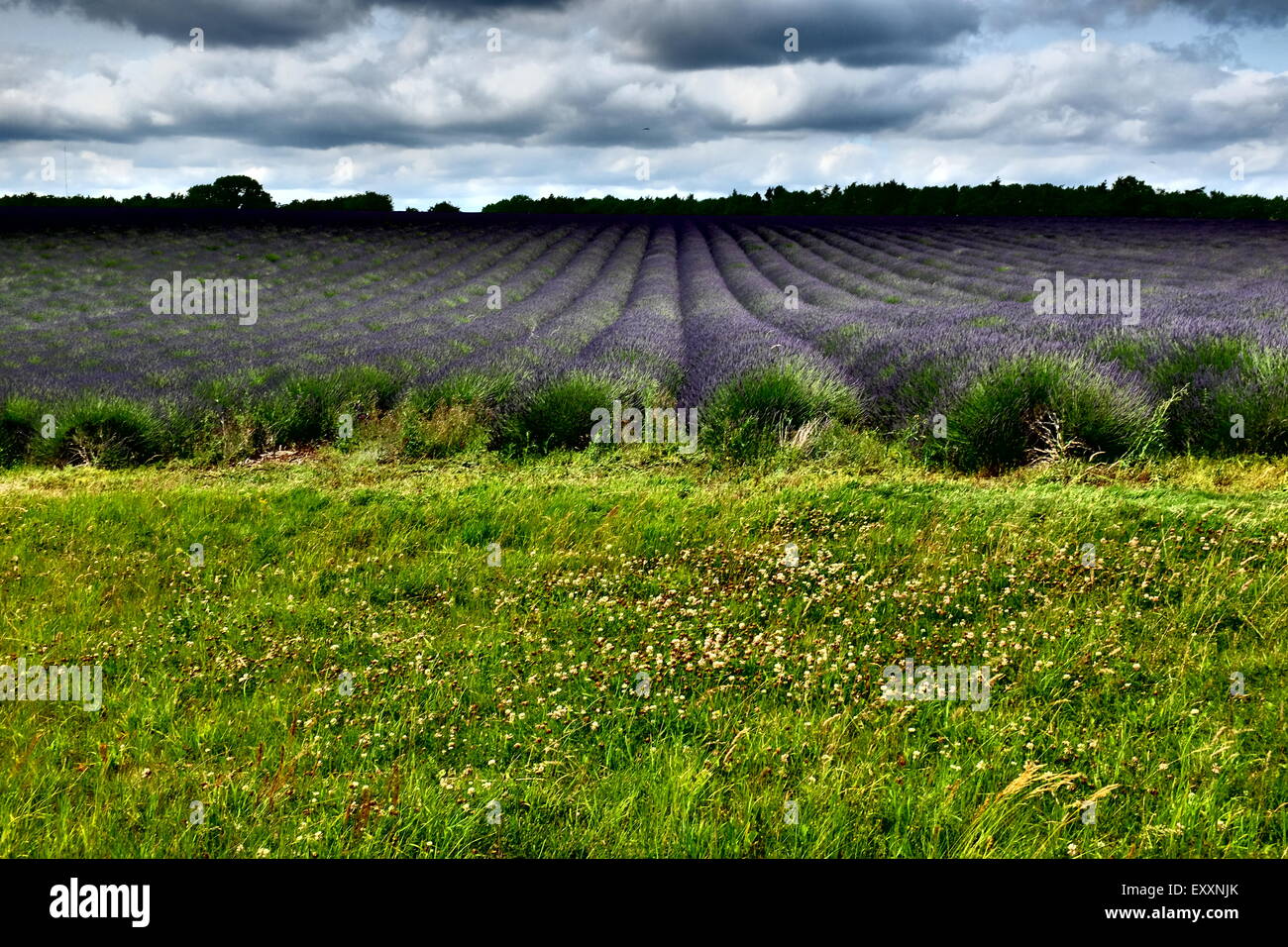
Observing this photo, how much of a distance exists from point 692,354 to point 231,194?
199ft

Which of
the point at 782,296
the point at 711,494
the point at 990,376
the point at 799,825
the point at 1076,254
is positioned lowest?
the point at 799,825

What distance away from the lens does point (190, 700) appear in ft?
11.4

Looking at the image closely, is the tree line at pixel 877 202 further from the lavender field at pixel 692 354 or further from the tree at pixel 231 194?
the lavender field at pixel 692 354

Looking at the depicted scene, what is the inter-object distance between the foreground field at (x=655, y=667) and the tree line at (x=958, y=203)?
4963 centimetres

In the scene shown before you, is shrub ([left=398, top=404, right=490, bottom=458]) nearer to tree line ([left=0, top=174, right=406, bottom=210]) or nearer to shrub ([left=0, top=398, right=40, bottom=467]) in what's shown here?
shrub ([left=0, top=398, right=40, bottom=467])

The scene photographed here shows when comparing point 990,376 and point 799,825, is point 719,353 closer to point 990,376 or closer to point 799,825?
point 990,376

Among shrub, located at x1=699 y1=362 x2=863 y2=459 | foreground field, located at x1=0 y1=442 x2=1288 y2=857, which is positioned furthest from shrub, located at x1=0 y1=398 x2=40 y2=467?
shrub, located at x1=699 y1=362 x2=863 y2=459

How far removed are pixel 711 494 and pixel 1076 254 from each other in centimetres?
2415

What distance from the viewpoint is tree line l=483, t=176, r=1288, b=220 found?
4609 cm

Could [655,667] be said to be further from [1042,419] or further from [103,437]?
[103,437]

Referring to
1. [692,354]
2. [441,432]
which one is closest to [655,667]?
[441,432]

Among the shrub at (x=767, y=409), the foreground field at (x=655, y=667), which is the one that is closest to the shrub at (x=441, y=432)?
the foreground field at (x=655, y=667)

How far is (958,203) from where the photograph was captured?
173ft
